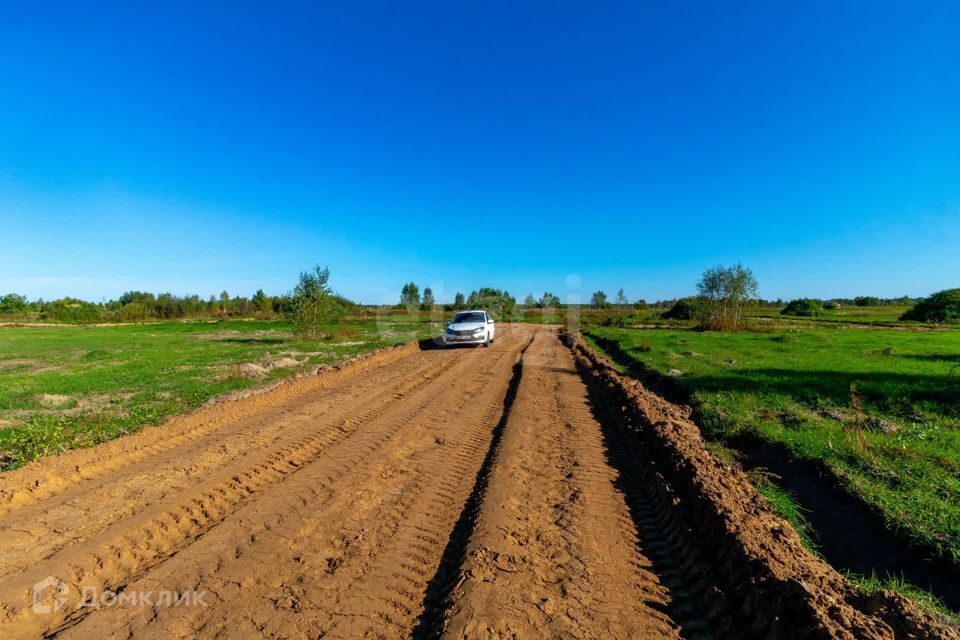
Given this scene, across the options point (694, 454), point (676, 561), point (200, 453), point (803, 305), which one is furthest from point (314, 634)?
point (803, 305)

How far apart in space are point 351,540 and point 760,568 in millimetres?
3460

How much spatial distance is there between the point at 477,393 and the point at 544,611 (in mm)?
7143

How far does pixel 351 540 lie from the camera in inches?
141

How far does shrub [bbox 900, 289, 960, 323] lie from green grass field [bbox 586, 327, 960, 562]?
43.4 meters

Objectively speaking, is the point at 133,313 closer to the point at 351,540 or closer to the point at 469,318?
the point at 469,318

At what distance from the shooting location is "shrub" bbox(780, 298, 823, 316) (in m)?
57.8

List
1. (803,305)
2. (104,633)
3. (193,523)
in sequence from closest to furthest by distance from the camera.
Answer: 1. (104,633)
2. (193,523)
3. (803,305)

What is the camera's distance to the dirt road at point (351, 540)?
8.68ft

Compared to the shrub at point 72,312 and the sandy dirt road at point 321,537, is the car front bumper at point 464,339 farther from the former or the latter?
the shrub at point 72,312

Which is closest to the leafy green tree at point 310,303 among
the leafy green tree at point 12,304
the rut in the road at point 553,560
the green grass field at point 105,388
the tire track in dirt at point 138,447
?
the green grass field at point 105,388

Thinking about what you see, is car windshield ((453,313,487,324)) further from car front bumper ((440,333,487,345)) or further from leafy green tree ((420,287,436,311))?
leafy green tree ((420,287,436,311))

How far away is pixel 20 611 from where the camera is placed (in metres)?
2.71

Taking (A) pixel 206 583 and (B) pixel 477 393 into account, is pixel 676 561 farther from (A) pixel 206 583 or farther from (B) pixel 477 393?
(B) pixel 477 393

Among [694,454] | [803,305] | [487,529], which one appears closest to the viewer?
[487,529]
